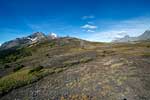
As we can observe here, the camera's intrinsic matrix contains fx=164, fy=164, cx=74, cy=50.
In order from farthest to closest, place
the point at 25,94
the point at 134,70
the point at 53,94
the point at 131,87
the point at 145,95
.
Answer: the point at 134,70 < the point at 25,94 < the point at 53,94 < the point at 131,87 < the point at 145,95

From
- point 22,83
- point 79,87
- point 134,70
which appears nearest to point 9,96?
point 22,83

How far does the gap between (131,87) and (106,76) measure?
21.5 ft

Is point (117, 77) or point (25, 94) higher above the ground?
point (117, 77)

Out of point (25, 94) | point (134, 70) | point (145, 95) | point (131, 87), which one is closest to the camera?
point (145, 95)

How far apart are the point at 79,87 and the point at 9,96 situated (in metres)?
12.7

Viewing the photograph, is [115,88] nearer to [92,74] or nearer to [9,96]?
[92,74]

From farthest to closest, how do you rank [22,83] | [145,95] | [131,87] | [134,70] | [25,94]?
[22,83], [134,70], [25,94], [131,87], [145,95]

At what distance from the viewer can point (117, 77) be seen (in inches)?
1137

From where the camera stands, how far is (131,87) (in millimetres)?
24328

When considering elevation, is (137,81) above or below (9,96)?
Answer: above

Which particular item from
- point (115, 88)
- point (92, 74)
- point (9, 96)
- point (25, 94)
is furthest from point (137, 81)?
point (9, 96)

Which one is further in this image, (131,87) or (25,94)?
(25,94)

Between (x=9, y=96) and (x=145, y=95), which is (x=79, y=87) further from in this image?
(x=9, y=96)

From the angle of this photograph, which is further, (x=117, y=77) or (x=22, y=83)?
(x=22, y=83)
